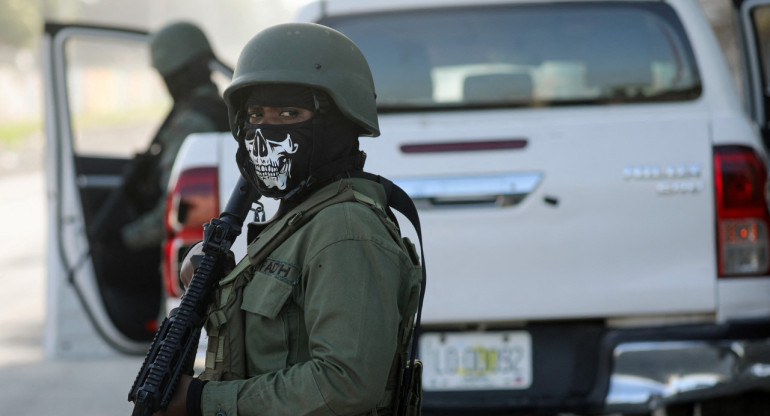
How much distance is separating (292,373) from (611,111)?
216cm

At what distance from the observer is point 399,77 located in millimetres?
3961

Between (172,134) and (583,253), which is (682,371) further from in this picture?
(172,134)

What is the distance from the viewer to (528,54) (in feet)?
13.4

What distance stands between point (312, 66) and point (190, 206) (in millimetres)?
1712

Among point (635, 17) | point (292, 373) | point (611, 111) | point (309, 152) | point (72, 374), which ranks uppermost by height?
point (635, 17)

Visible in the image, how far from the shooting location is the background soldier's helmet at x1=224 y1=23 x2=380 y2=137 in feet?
6.13

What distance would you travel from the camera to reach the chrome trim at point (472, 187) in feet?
11.0

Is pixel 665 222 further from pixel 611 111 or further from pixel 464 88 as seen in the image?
pixel 464 88

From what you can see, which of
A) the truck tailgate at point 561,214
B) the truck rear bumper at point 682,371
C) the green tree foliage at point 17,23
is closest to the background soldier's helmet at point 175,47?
the truck tailgate at point 561,214

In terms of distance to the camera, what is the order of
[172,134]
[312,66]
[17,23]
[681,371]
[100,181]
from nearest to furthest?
[312,66] < [681,371] < [172,134] < [100,181] < [17,23]

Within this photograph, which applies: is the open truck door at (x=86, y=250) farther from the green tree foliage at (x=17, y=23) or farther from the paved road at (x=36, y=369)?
the green tree foliage at (x=17, y=23)

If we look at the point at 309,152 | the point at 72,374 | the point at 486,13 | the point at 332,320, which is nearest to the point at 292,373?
the point at 332,320

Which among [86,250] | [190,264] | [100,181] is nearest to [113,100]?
[100,181]

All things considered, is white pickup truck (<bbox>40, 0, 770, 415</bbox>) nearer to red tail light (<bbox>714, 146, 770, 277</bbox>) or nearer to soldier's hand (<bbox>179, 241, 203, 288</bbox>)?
red tail light (<bbox>714, 146, 770, 277</bbox>)
